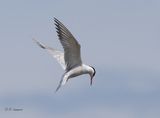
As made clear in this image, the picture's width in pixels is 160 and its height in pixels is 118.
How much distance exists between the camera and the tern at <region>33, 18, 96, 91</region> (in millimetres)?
32969

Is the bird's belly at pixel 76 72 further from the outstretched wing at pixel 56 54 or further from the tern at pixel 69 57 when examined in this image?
the outstretched wing at pixel 56 54

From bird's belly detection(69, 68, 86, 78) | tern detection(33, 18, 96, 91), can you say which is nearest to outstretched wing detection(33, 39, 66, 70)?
tern detection(33, 18, 96, 91)

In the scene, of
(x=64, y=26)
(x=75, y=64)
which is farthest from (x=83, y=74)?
(x=64, y=26)

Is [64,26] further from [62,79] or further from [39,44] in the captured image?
[39,44]

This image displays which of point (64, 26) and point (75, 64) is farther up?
point (64, 26)

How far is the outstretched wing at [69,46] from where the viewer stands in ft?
108

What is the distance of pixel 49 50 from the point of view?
121 feet

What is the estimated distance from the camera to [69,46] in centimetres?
3369

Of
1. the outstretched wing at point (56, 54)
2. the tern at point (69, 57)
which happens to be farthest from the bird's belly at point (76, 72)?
the outstretched wing at point (56, 54)

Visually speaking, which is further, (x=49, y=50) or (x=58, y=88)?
(x=49, y=50)

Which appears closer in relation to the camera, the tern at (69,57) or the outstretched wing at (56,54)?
the tern at (69,57)

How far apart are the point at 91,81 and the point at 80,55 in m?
2.26

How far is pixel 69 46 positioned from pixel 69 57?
41.1 inches

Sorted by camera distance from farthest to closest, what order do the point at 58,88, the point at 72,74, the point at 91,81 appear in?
the point at 91,81 < the point at 72,74 < the point at 58,88
